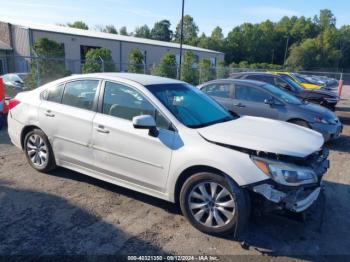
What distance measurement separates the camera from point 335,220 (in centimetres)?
385

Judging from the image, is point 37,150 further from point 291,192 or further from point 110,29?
point 110,29

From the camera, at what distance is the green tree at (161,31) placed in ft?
346

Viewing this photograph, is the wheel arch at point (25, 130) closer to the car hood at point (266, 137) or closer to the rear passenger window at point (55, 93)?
the rear passenger window at point (55, 93)

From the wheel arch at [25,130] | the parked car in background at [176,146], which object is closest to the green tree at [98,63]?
the wheel arch at [25,130]

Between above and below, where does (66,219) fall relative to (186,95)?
below

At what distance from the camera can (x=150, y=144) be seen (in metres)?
3.60

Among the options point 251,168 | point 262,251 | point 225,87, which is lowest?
point 262,251

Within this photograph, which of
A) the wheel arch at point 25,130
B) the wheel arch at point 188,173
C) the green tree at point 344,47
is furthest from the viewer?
the green tree at point 344,47

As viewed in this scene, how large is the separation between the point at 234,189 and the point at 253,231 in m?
0.75

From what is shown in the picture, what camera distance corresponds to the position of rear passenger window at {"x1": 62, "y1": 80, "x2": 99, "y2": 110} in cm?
424

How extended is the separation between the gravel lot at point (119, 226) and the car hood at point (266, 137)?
3.25 ft

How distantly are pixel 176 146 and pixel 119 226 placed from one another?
113 cm

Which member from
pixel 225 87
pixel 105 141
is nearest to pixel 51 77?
pixel 225 87

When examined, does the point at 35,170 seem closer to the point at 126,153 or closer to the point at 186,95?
the point at 126,153
